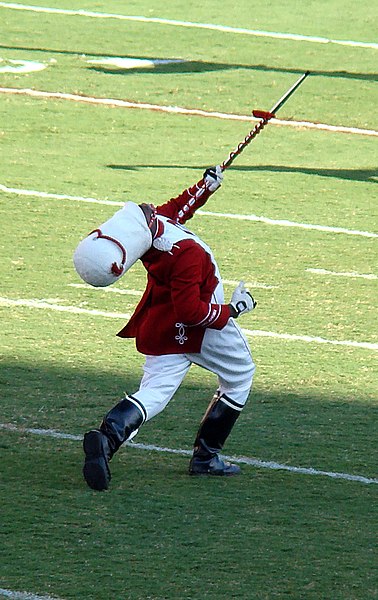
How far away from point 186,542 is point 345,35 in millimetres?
14561

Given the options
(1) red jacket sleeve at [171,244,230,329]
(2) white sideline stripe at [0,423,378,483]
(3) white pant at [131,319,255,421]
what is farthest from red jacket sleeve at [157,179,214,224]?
(2) white sideline stripe at [0,423,378,483]

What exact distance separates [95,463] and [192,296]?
807 millimetres

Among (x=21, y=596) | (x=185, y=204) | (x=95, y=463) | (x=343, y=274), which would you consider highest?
(x=185, y=204)

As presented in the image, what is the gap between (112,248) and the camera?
5137 millimetres

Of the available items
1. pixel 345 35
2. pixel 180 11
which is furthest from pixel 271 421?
pixel 180 11

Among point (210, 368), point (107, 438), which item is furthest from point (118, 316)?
point (107, 438)

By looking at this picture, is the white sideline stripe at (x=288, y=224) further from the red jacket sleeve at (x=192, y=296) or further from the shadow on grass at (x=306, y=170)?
the red jacket sleeve at (x=192, y=296)

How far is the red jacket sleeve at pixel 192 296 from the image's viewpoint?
5273mm

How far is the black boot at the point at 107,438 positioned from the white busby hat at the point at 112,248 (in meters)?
0.56

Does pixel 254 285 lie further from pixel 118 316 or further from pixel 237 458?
pixel 237 458

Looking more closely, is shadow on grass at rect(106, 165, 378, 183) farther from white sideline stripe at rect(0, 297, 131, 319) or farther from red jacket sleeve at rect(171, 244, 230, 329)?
red jacket sleeve at rect(171, 244, 230, 329)

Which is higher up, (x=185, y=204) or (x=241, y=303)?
(x=185, y=204)

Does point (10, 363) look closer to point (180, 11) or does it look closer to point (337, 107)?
point (337, 107)

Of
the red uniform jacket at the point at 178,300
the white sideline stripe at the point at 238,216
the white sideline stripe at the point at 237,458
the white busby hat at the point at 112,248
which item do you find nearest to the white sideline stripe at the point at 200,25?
the white sideline stripe at the point at 238,216
